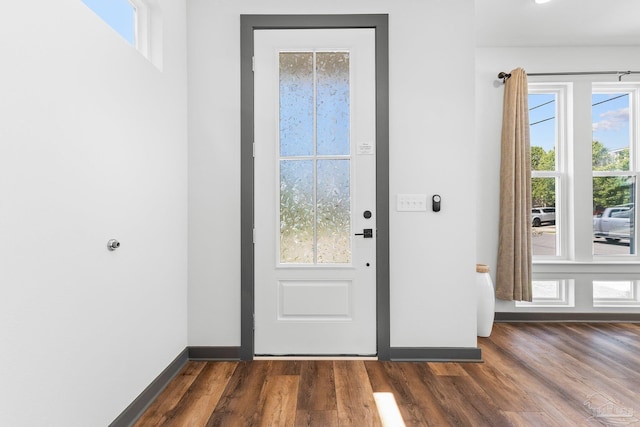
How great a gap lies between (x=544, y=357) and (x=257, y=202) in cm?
242

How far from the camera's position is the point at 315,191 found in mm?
2461

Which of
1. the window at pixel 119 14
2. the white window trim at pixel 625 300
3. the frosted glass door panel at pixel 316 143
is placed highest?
the window at pixel 119 14

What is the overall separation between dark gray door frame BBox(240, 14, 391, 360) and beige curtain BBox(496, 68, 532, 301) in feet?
4.88

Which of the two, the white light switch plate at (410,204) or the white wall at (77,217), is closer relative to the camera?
the white wall at (77,217)

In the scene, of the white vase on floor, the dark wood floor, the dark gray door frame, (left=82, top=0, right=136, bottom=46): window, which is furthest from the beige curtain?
(left=82, top=0, right=136, bottom=46): window

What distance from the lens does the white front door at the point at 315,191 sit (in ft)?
8.01

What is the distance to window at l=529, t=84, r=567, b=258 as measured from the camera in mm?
3426

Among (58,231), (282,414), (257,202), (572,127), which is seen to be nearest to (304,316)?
(282,414)

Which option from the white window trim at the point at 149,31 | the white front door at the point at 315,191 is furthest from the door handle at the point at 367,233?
the white window trim at the point at 149,31

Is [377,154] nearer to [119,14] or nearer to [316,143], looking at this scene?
[316,143]

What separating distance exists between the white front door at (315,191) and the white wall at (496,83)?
1.49 metres

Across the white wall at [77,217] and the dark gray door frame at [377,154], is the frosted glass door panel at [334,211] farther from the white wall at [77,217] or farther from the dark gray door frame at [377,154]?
the white wall at [77,217]

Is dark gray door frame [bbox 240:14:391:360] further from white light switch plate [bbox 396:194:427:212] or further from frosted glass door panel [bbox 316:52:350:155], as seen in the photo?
frosted glass door panel [bbox 316:52:350:155]

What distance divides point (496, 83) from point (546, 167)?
3.31 feet
